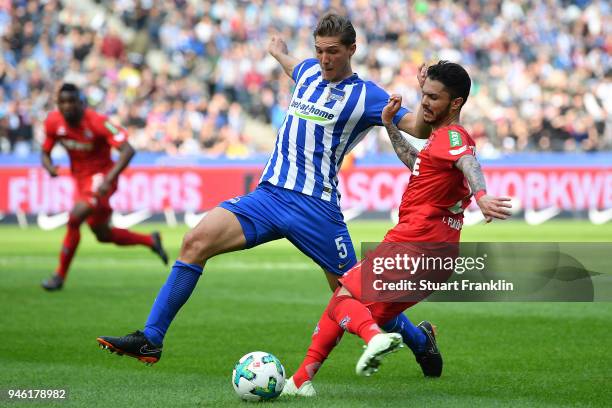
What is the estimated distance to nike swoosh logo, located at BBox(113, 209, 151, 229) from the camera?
22.7 meters

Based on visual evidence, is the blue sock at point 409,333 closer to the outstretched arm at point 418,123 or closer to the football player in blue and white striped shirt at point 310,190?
the football player in blue and white striped shirt at point 310,190

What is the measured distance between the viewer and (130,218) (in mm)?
22922

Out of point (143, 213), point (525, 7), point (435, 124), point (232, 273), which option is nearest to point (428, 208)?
point (435, 124)

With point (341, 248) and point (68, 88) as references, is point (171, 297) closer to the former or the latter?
point (341, 248)

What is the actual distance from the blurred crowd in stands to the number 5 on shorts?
60.6 ft

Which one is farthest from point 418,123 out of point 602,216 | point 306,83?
point 602,216

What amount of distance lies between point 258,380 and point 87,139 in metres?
7.67

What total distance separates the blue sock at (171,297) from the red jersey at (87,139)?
6.41 m

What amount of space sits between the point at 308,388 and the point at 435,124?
1.79 meters

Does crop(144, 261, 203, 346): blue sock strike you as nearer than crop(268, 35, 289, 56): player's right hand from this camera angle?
Yes

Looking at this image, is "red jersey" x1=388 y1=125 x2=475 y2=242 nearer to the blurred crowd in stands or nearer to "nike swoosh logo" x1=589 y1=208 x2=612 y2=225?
"nike swoosh logo" x1=589 y1=208 x2=612 y2=225

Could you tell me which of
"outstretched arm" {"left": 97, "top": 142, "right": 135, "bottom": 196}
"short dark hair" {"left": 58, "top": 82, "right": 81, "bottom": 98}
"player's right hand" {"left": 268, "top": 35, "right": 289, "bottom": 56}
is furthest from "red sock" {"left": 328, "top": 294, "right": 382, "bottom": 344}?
"short dark hair" {"left": 58, "top": 82, "right": 81, "bottom": 98}

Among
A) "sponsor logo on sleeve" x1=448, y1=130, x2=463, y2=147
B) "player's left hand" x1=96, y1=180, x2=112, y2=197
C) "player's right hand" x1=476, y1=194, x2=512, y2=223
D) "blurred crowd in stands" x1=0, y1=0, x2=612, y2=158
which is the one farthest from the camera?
"blurred crowd in stands" x1=0, y1=0, x2=612, y2=158

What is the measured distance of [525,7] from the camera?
1297 inches
